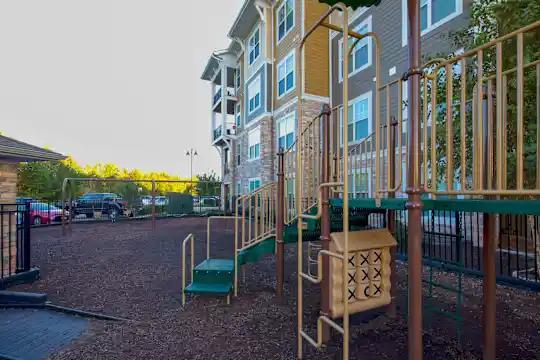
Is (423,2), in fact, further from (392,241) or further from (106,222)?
(106,222)

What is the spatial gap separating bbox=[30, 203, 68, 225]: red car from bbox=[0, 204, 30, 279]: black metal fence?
1274 centimetres

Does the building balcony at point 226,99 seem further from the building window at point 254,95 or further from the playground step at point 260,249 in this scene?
the playground step at point 260,249

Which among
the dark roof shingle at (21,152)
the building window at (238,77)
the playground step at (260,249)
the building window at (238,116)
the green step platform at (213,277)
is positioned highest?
the building window at (238,77)

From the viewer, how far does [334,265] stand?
127 inches

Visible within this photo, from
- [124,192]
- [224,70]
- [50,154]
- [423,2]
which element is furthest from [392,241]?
[224,70]

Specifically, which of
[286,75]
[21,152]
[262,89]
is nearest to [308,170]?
[21,152]

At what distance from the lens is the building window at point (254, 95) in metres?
18.3

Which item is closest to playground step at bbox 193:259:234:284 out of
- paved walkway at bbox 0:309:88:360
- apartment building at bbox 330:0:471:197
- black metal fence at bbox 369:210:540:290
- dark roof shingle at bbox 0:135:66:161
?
paved walkway at bbox 0:309:88:360

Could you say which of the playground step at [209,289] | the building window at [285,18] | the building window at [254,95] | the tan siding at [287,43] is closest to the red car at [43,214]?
the building window at [254,95]

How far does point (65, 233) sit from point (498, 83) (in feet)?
48.5

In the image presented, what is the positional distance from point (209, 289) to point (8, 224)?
14.4 feet

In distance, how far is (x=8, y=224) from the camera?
5.99 meters

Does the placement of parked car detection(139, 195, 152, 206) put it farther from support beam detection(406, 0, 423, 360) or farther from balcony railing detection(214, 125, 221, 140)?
support beam detection(406, 0, 423, 360)

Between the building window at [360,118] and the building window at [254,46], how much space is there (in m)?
7.69
